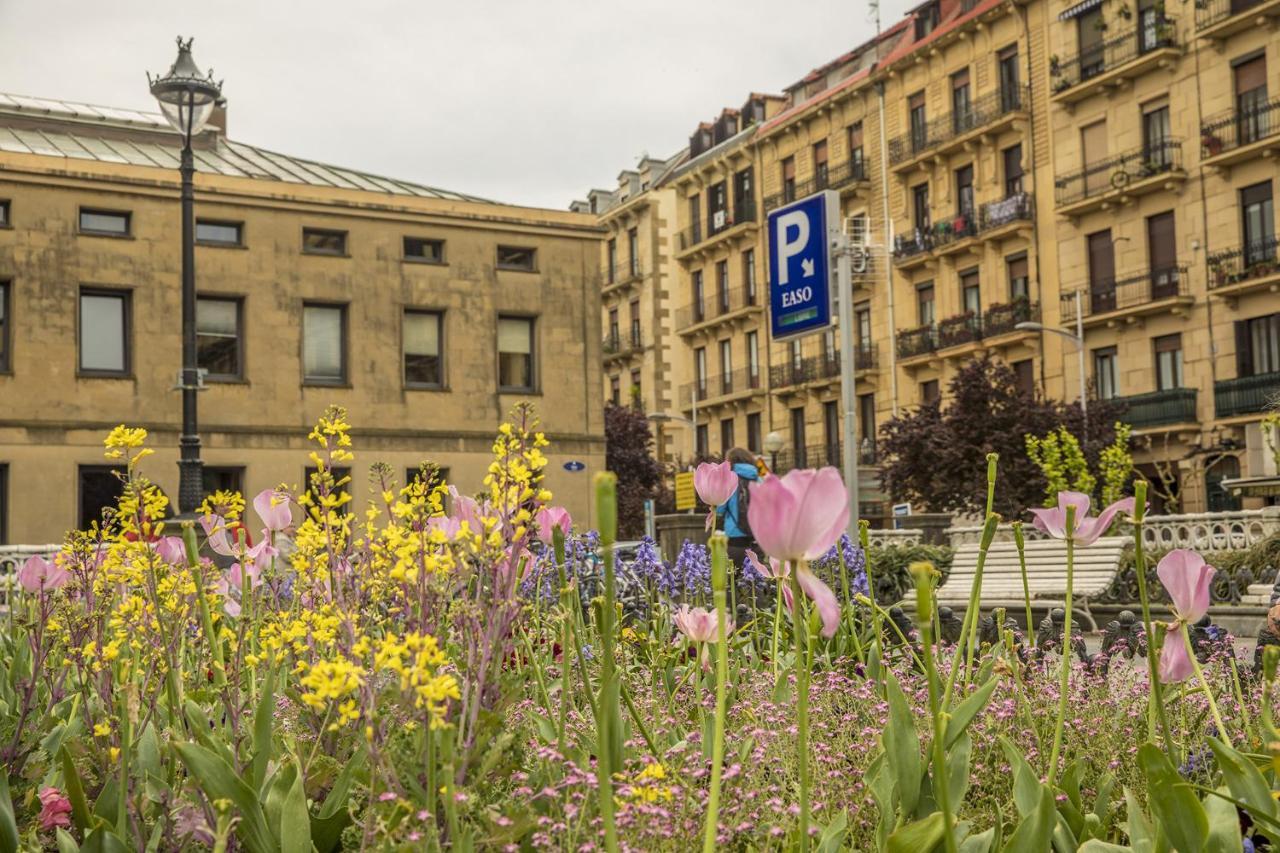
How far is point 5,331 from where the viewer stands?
2430cm

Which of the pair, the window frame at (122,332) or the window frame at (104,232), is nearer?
the window frame at (122,332)

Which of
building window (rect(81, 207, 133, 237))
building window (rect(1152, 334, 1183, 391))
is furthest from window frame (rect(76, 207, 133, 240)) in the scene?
building window (rect(1152, 334, 1183, 391))

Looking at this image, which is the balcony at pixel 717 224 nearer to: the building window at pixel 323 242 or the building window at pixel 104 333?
the building window at pixel 323 242

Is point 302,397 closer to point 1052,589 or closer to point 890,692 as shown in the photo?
point 1052,589

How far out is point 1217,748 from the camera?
87.9 inches

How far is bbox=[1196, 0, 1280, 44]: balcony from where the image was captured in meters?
Result: 31.1

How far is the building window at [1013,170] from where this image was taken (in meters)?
38.3

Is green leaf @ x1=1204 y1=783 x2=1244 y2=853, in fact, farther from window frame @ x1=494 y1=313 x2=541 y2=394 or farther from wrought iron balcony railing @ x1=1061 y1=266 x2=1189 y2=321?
wrought iron balcony railing @ x1=1061 y1=266 x2=1189 y2=321

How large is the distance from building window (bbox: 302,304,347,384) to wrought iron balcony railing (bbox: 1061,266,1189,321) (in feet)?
61.8

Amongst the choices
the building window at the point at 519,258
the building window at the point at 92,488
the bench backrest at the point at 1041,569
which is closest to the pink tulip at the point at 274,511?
the bench backrest at the point at 1041,569

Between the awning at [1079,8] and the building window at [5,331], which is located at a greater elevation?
the awning at [1079,8]

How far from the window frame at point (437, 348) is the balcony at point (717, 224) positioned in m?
22.5

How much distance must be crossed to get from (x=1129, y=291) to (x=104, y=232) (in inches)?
921

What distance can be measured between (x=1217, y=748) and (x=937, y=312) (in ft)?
131
